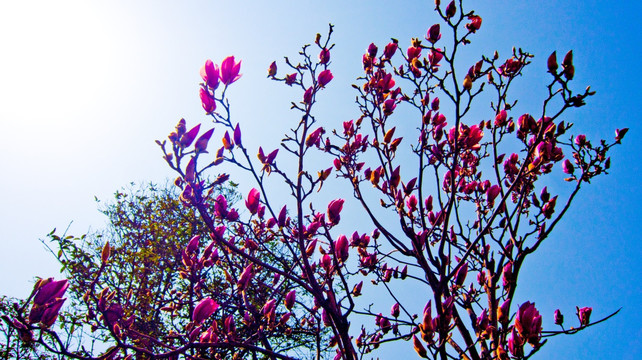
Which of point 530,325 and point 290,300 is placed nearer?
point 530,325

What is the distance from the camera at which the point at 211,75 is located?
157cm

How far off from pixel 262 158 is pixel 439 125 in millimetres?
1249

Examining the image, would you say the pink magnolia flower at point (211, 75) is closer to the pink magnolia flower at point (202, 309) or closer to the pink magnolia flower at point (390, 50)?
the pink magnolia flower at point (202, 309)

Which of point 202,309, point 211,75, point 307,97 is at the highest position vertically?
point 307,97

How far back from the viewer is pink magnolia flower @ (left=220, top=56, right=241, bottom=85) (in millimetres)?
1581

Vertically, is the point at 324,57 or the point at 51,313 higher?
the point at 324,57

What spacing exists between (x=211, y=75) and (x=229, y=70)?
82 mm

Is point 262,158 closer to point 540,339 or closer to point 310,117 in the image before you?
point 310,117

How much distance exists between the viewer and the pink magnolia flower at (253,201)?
1734mm


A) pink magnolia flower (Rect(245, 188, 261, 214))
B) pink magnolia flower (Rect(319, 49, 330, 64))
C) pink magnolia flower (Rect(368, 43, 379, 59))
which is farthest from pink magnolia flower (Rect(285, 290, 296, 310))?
pink magnolia flower (Rect(368, 43, 379, 59))

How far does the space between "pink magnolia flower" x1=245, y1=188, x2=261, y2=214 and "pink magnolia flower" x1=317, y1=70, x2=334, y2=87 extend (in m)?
0.71

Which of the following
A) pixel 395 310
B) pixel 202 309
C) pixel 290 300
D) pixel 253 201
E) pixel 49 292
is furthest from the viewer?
pixel 395 310

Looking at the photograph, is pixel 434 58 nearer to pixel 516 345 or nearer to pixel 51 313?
pixel 516 345

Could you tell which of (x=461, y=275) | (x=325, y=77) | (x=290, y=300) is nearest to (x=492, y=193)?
(x=461, y=275)
